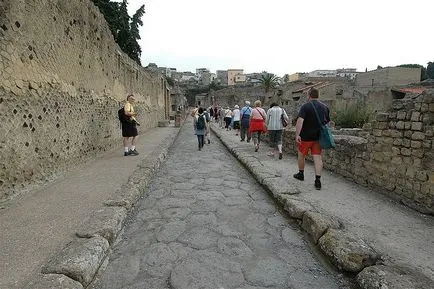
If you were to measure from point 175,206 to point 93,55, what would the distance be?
17.0 ft

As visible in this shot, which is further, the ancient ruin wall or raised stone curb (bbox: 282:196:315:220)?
the ancient ruin wall

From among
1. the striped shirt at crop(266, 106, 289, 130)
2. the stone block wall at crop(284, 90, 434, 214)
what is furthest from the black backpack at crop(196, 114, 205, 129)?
the stone block wall at crop(284, 90, 434, 214)

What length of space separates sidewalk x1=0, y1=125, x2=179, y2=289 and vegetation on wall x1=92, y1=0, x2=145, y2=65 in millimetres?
25441

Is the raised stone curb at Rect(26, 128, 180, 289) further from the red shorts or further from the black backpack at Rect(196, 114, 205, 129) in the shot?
the black backpack at Rect(196, 114, 205, 129)

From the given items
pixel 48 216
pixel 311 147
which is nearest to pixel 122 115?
pixel 48 216

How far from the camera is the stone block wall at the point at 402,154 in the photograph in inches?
149

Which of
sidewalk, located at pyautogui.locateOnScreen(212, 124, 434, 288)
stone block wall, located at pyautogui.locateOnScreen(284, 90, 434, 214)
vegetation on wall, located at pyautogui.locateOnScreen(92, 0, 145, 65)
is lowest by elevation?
sidewalk, located at pyautogui.locateOnScreen(212, 124, 434, 288)

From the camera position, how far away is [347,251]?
267 centimetres

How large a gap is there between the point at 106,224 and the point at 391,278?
2682 millimetres

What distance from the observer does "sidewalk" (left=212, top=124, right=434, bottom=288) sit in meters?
2.56

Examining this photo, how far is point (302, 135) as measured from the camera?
16.5ft

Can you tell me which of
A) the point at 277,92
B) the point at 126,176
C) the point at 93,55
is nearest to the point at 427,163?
the point at 126,176

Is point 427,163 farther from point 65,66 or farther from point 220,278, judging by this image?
point 65,66

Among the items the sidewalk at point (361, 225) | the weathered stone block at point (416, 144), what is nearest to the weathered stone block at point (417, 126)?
the weathered stone block at point (416, 144)
